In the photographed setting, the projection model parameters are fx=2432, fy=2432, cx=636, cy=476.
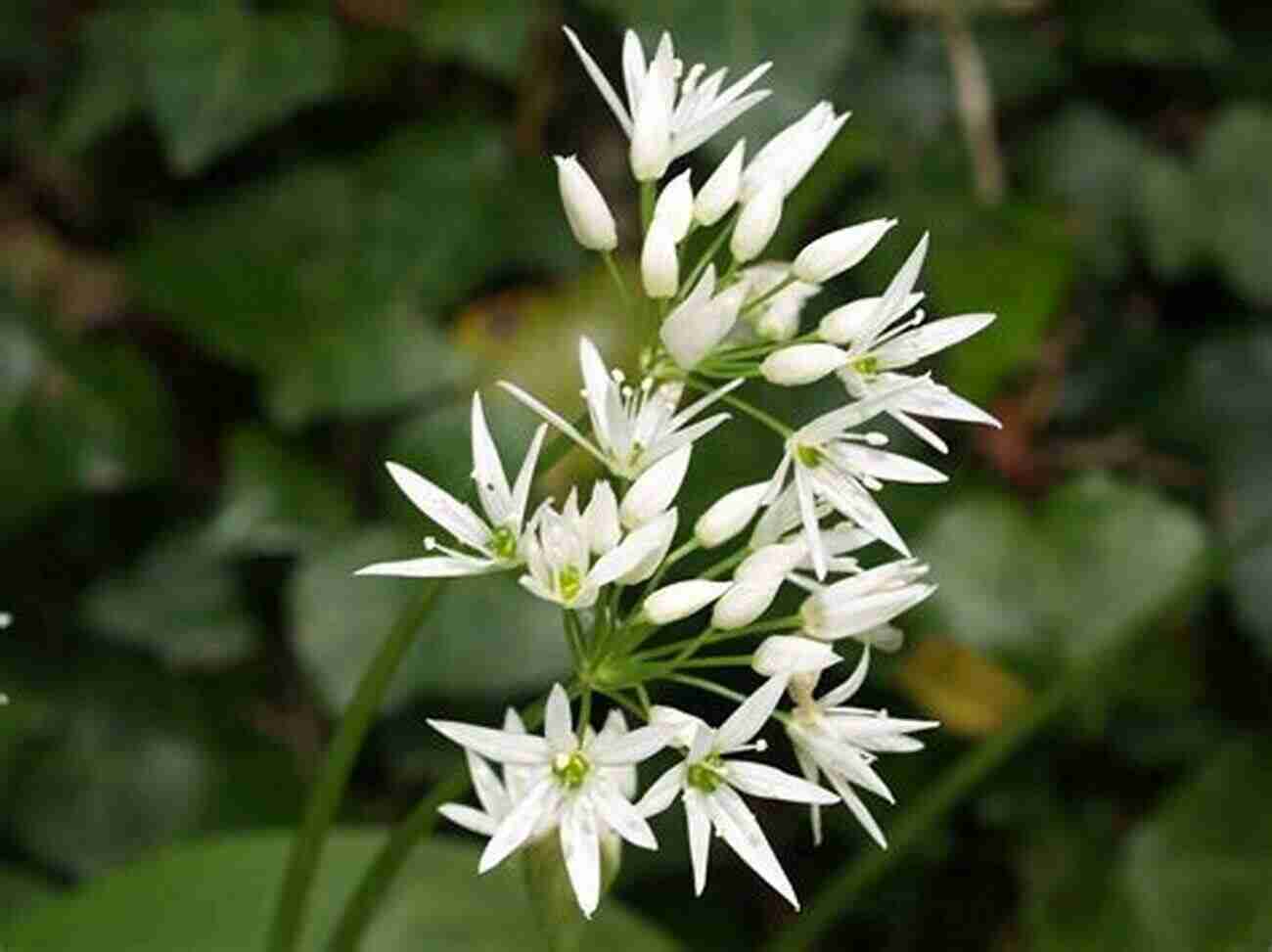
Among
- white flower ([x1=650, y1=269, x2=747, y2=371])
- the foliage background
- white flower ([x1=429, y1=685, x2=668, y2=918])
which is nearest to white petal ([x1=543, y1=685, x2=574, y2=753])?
white flower ([x1=429, y1=685, x2=668, y2=918])

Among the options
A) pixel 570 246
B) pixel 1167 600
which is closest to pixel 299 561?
pixel 570 246

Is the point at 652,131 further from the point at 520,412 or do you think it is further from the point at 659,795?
the point at 520,412

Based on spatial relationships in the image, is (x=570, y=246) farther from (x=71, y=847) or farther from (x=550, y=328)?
(x=71, y=847)

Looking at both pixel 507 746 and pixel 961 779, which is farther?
pixel 961 779

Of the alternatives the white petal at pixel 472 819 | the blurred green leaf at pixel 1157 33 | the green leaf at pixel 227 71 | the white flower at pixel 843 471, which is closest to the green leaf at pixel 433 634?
the green leaf at pixel 227 71

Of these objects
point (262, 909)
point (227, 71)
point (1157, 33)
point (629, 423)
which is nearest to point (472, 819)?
point (629, 423)

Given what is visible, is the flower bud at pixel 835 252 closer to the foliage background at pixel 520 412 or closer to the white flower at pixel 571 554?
the white flower at pixel 571 554
